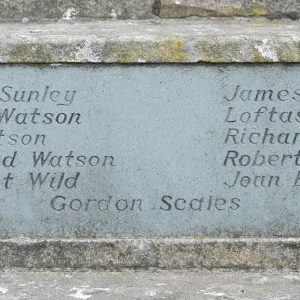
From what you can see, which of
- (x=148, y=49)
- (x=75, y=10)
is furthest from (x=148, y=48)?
(x=75, y=10)

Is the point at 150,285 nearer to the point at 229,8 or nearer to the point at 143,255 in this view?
the point at 143,255

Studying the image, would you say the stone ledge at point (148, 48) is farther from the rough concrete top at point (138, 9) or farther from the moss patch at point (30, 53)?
the rough concrete top at point (138, 9)

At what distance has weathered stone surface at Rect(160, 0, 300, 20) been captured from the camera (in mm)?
4656

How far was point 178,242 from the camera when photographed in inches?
169

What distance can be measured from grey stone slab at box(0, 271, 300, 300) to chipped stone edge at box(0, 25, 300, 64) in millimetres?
1019

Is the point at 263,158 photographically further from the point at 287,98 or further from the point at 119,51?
the point at 119,51

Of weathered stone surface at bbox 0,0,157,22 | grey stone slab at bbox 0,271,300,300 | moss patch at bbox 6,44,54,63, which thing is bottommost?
grey stone slab at bbox 0,271,300,300

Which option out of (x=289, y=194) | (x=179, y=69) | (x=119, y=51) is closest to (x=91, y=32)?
(x=119, y=51)

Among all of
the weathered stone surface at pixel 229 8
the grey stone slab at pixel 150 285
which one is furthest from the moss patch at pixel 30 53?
the grey stone slab at pixel 150 285

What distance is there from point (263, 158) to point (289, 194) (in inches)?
8.6

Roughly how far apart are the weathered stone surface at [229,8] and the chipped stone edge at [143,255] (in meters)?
1.21

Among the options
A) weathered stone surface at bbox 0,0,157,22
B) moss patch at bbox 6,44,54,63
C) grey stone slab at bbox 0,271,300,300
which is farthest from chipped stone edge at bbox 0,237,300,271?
→ weathered stone surface at bbox 0,0,157,22

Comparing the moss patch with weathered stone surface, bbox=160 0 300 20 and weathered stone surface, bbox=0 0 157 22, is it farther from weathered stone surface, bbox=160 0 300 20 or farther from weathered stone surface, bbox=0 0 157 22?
weathered stone surface, bbox=160 0 300 20

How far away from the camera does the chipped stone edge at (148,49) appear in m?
4.25
